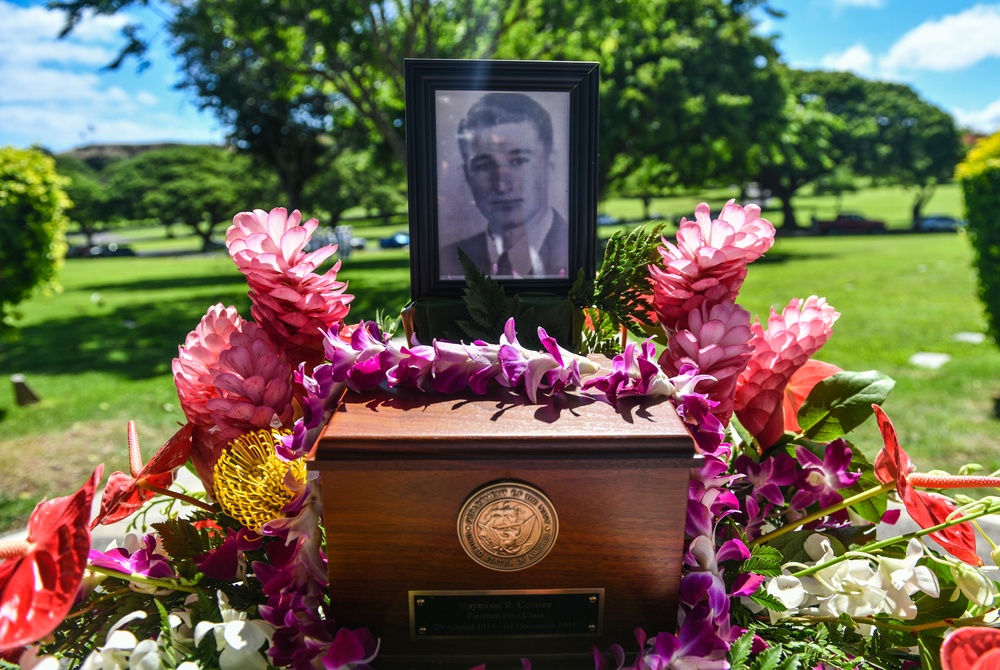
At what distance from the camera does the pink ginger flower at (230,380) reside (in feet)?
3.10

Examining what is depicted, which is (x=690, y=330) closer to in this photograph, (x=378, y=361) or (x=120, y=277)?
(x=378, y=361)

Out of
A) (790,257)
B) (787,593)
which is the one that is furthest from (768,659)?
(790,257)

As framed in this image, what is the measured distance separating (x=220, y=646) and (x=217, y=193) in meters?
43.9

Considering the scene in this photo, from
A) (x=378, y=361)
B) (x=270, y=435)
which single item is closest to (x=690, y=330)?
(x=378, y=361)

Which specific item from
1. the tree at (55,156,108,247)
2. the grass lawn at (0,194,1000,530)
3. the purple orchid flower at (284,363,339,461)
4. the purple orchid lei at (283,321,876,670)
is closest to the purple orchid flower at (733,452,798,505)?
the purple orchid lei at (283,321,876,670)

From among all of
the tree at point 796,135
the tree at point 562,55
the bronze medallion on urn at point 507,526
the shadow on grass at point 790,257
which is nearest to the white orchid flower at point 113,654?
the bronze medallion on urn at point 507,526

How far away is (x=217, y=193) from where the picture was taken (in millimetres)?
40250

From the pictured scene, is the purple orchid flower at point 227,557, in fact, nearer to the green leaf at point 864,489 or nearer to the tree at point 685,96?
the green leaf at point 864,489

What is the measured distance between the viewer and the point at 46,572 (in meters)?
0.72

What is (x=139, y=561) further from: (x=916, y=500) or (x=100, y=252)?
(x=100, y=252)

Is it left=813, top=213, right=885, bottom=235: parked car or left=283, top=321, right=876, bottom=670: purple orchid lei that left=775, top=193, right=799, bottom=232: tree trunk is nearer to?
left=813, top=213, right=885, bottom=235: parked car

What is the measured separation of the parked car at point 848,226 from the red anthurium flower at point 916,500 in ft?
110

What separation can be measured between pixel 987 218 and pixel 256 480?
583 centimetres

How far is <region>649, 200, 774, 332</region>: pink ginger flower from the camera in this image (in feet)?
3.18
